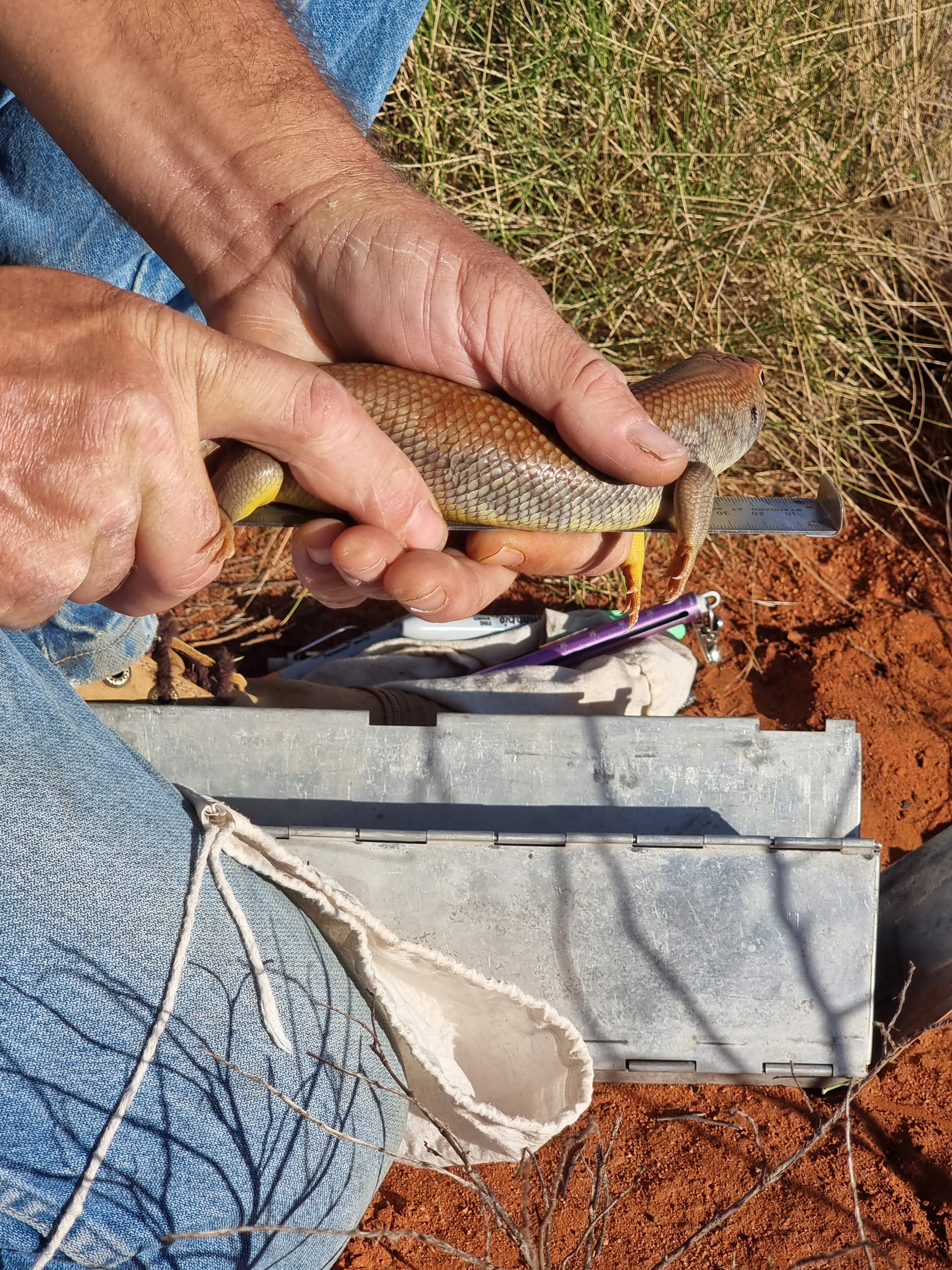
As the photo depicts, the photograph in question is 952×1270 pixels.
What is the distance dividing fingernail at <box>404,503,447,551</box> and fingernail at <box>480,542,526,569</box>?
0.26 metres

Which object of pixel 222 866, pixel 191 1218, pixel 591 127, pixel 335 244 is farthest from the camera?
pixel 591 127

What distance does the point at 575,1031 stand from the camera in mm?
1663

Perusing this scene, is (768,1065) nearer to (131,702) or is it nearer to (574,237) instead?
(131,702)

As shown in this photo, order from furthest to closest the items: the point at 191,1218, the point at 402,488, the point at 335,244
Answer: the point at 335,244, the point at 402,488, the point at 191,1218

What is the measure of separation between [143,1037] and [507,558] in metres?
1.29

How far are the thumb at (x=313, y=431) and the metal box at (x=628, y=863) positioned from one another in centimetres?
43

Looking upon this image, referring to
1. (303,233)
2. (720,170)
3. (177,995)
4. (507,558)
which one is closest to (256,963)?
(177,995)

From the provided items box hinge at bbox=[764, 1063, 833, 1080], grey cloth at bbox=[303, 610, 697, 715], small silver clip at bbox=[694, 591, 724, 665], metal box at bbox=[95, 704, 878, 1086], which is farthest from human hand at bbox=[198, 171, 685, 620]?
box hinge at bbox=[764, 1063, 833, 1080]

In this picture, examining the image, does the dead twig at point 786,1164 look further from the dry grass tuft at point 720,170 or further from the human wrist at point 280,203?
the dry grass tuft at point 720,170

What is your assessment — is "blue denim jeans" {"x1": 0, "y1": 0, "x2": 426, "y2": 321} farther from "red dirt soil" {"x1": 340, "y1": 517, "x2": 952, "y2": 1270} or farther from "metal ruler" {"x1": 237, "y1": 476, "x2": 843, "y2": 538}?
"red dirt soil" {"x1": 340, "y1": 517, "x2": 952, "y2": 1270}

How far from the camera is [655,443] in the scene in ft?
7.04

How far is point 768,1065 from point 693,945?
28 centimetres

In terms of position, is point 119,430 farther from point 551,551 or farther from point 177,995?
point 551,551

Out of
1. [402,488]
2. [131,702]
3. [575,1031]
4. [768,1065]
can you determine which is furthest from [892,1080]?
[131,702]
